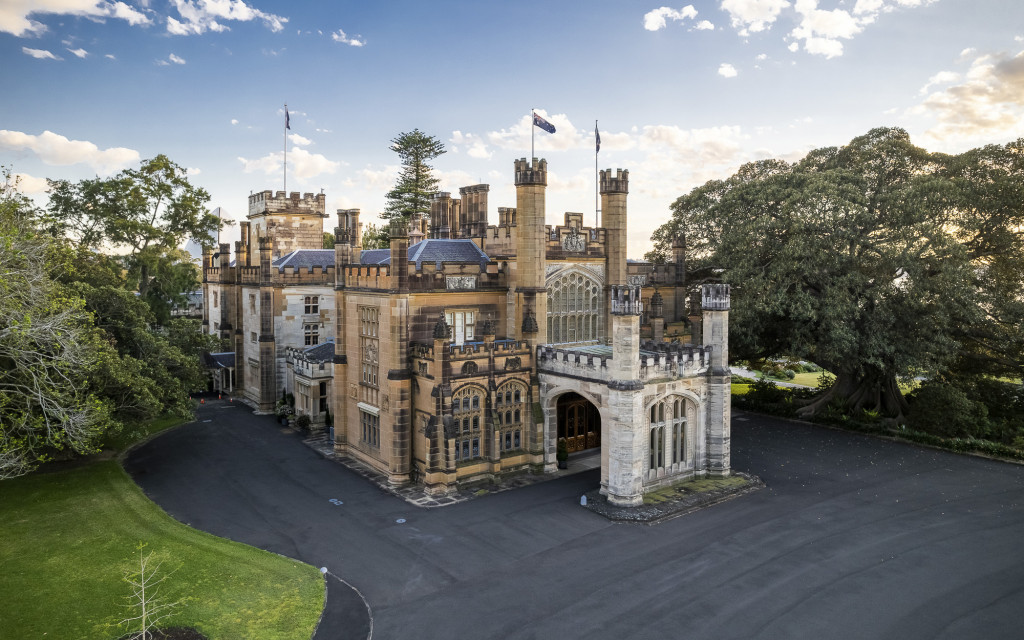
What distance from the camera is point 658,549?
22.5 metres

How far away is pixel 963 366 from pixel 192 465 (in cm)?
4619

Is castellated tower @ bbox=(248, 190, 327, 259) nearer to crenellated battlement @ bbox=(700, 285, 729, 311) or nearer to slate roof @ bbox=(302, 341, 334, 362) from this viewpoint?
slate roof @ bbox=(302, 341, 334, 362)

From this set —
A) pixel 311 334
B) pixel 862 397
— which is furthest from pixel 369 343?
pixel 862 397

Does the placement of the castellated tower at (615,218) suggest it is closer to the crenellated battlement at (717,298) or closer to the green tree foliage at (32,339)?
the crenellated battlement at (717,298)

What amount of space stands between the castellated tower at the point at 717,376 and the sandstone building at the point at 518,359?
0.07 meters

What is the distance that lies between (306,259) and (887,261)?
37.2 m

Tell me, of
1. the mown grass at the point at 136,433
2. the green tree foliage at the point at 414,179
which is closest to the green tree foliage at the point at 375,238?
the green tree foliage at the point at 414,179

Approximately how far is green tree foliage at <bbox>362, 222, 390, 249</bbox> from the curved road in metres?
40.7

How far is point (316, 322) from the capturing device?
45.2 metres

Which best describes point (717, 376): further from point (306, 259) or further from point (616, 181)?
point (306, 259)

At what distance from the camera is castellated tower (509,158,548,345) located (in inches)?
1211

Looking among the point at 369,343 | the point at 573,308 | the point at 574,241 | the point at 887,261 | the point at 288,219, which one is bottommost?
the point at 369,343

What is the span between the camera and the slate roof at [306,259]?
4494cm

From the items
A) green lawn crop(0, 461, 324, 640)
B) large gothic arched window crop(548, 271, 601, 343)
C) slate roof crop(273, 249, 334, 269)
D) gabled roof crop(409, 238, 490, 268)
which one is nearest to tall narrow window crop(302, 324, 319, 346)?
slate roof crop(273, 249, 334, 269)
